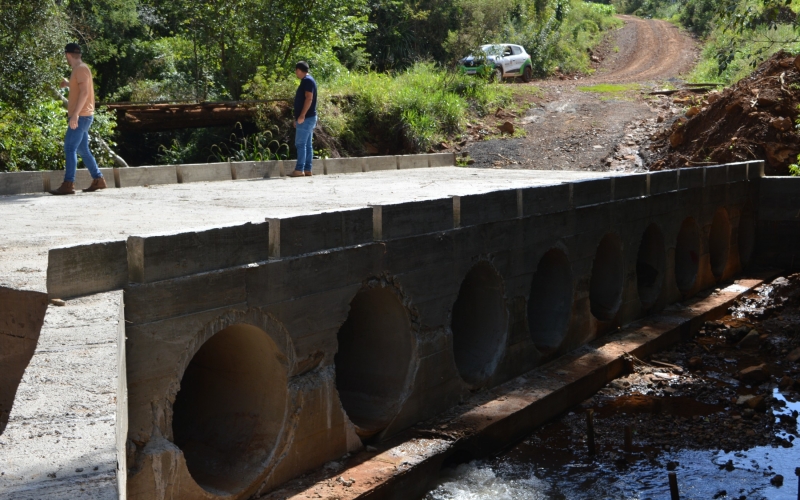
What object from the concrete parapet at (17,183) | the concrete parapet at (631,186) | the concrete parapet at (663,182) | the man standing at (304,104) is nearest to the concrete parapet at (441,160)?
the man standing at (304,104)

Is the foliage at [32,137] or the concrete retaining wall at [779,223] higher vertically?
the foliage at [32,137]

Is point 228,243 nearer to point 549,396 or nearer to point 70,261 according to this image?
point 70,261

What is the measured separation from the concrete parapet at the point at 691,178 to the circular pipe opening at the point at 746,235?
239cm

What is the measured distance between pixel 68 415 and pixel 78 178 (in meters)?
9.26

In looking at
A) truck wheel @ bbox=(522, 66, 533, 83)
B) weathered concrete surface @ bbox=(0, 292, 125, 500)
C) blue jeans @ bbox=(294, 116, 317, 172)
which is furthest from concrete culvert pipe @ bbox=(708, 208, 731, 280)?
truck wheel @ bbox=(522, 66, 533, 83)

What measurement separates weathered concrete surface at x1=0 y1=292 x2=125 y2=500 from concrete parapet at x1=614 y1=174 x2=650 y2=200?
25.3ft

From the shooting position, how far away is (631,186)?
11.2 m

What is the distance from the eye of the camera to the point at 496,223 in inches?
342

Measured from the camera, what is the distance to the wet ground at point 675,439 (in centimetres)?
709

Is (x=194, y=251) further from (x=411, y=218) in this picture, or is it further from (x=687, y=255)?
(x=687, y=255)

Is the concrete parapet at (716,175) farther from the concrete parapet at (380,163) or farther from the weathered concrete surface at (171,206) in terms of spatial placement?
the concrete parapet at (380,163)

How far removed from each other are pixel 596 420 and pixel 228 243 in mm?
4747

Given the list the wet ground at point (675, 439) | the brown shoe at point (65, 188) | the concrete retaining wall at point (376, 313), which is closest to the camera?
the concrete retaining wall at point (376, 313)

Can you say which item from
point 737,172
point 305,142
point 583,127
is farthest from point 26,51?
point 583,127
